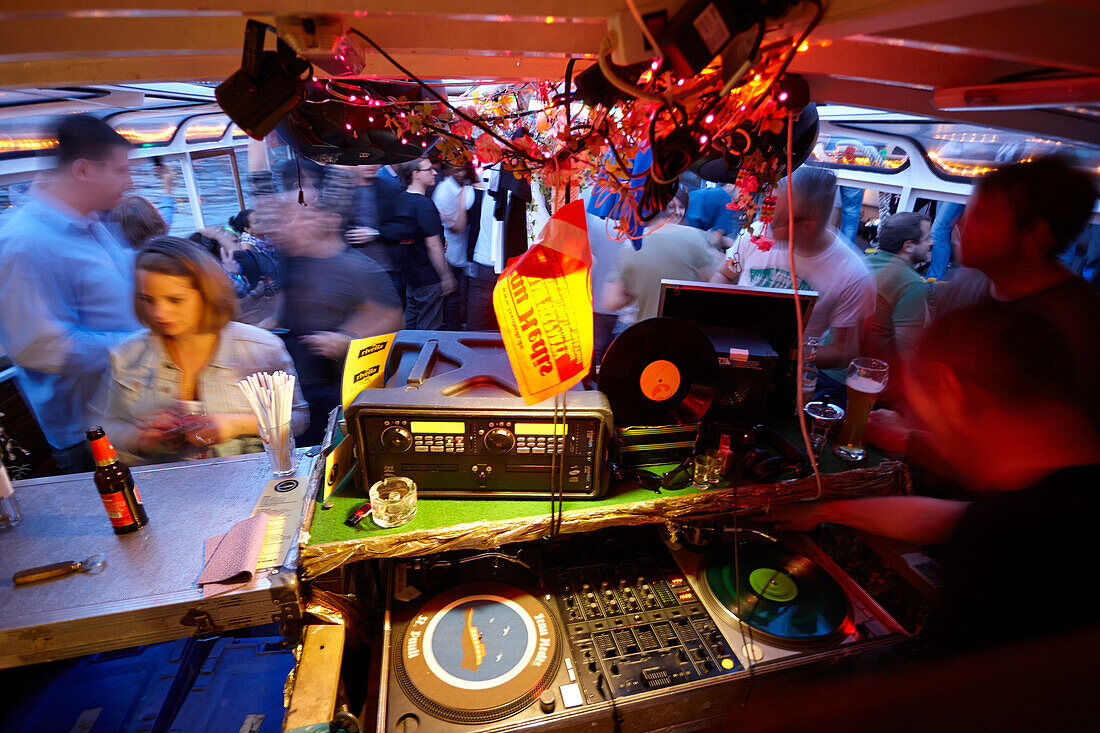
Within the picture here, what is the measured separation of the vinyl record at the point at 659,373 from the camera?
156 cm

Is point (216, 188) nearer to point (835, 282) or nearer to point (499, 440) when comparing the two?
point (499, 440)

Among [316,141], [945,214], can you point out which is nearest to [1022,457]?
[316,141]

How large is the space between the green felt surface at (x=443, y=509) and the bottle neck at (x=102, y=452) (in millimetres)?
542

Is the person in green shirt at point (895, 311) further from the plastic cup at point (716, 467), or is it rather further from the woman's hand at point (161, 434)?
the woman's hand at point (161, 434)

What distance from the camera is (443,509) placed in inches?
59.7

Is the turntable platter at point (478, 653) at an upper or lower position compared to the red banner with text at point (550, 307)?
lower

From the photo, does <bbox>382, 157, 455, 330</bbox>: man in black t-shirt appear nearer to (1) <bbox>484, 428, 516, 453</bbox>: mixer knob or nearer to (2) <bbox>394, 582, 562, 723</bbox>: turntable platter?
(1) <bbox>484, 428, 516, 453</bbox>: mixer knob

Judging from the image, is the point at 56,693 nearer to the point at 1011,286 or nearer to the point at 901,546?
the point at 901,546

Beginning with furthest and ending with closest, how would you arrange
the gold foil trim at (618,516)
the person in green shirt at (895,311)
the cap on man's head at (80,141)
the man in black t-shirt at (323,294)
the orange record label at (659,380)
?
1. the man in black t-shirt at (323,294)
2. the person in green shirt at (895,311)
3. the cap on man's head at (80,141)
4. the orange record label at (659,380)
5. the gold foil trim at (618,516)

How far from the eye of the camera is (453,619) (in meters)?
1.51

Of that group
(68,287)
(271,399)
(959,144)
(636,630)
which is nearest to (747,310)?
(636,630)

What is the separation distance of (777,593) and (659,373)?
81cm

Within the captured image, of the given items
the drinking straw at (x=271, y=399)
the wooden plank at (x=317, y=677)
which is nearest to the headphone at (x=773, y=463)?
the wooden plank at (x=317, y=677)

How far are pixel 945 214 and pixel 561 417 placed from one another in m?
7.03
